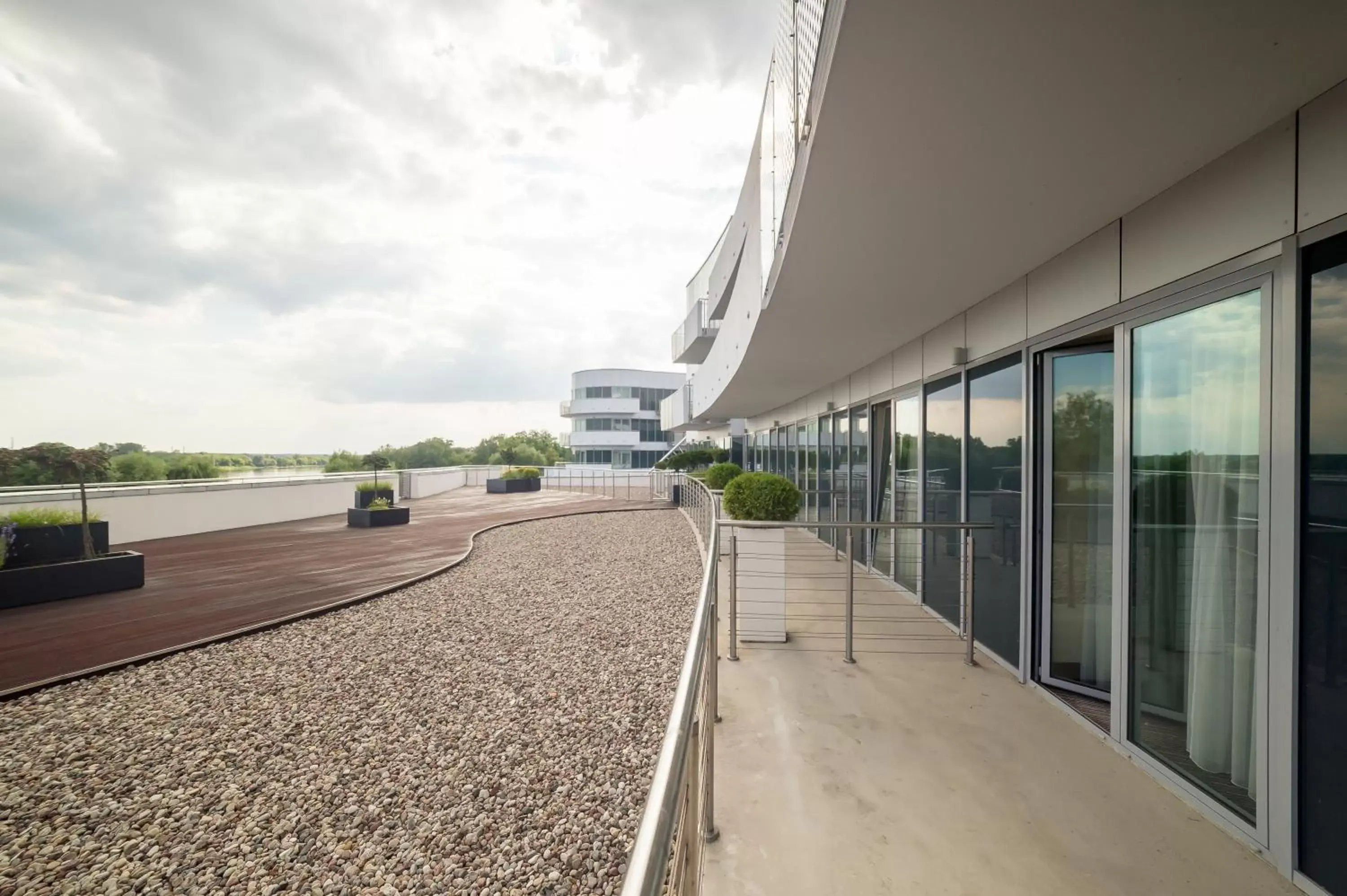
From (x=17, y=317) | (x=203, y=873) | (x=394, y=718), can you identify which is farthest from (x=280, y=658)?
(x=17, y=317)

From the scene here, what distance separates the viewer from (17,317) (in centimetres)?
1484

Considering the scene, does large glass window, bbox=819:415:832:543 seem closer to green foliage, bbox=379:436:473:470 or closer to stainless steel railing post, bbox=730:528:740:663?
stainless steel railing post, bbox=730:528:740:663

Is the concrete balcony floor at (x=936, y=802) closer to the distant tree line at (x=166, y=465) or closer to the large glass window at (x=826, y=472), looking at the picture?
the large glass window at (x=826, y=472)

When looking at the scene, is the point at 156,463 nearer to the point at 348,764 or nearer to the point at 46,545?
the point at 46,545

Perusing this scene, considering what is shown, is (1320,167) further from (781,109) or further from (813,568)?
(813,568)

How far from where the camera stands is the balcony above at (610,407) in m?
43.9

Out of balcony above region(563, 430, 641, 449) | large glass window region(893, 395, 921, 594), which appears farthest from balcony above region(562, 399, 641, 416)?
large glass window region(893, 395, 921, 594)

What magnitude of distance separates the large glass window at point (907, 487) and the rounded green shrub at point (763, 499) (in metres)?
1.41

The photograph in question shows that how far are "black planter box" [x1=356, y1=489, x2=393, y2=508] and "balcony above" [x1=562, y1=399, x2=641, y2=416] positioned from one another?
31.0m

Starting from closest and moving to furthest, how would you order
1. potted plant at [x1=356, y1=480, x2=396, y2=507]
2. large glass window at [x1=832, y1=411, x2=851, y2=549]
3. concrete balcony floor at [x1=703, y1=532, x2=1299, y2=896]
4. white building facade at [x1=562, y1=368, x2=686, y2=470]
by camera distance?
concrete balcony floor at [x1=703, y1=532, x2=1299, y2=896] → large glass window at [x1=832, y1=411, x2=851, y2=549] → potted plant at [x1=356, y1=480, x2=396, y2=507] → white building facade at [x1=562, y1=368, x2=686, y2=470]

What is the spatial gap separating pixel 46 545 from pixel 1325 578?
10061 millimetres

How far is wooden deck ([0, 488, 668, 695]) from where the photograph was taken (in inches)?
176

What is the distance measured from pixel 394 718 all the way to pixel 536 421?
174ft

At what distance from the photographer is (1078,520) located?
3428mm
